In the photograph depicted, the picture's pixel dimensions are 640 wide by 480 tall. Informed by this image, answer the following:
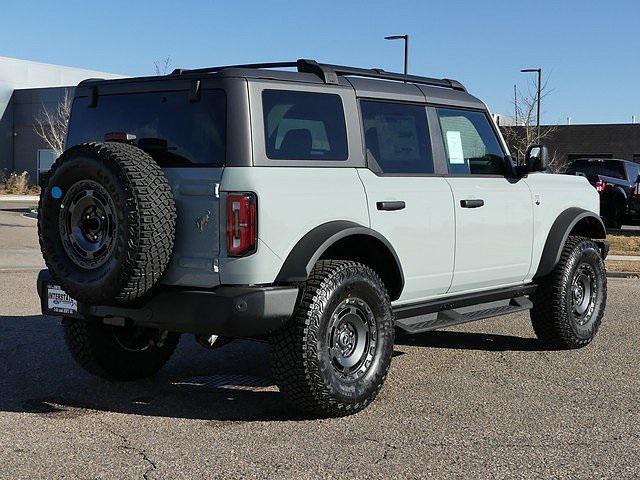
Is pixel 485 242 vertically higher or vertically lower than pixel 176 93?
lower

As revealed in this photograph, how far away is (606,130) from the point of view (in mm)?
50656

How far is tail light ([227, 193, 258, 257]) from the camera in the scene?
204 inches

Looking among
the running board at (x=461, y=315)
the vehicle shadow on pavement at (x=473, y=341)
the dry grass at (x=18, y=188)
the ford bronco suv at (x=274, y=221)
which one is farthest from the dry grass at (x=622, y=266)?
the dry grass at (x=18, y=188)

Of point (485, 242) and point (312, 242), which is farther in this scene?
point (485, 242)

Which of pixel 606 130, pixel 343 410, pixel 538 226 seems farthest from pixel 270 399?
pixel 606 130

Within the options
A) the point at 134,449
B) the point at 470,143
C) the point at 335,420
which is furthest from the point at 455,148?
the point at 134,449

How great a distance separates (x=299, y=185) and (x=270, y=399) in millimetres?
1509

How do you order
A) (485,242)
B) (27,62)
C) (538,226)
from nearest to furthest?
(485,242), (538,226), (27,62)

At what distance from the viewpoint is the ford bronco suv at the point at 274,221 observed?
5.20 metres

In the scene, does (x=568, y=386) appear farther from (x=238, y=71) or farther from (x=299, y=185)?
(x=238, y=71)

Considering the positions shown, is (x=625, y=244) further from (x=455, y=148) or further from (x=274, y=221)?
(x=274, y=221)

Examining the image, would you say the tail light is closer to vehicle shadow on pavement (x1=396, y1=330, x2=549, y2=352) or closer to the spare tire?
the spare tire

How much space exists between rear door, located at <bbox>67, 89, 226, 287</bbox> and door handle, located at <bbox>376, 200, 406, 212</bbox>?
1.17 metres

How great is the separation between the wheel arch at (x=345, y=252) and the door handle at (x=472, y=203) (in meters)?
0.88
